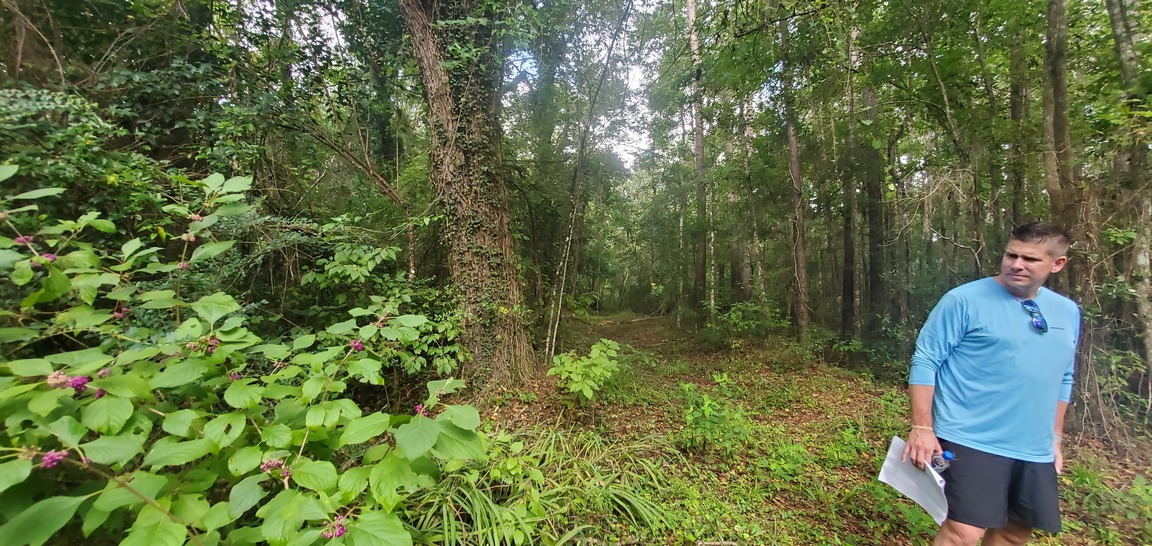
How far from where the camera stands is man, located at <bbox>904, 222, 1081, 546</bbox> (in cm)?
187

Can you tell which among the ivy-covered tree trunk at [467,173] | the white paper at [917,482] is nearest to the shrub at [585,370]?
the ivy-covered tree trunk at [467,173]

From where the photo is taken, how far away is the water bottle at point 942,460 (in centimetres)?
191

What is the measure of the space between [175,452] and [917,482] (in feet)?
9.83

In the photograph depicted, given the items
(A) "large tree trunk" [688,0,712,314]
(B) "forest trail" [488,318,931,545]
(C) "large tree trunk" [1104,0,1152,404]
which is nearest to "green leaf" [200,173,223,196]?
(B) "forest trail" [488,318,931,545]

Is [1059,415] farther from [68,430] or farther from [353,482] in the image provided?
[68,430]

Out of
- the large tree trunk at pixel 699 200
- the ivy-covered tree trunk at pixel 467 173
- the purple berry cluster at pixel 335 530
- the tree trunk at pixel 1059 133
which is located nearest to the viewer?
the purple berry cluster at pixel 335 530

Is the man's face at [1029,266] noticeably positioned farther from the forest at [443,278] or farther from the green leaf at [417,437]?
the green leaf at [417,437]

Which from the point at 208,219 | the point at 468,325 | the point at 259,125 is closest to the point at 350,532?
the point at 208,219

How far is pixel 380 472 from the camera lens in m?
1.13

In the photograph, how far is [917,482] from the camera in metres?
1.96

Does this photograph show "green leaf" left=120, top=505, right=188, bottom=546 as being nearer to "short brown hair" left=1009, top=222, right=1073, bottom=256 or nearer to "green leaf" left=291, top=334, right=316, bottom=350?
"green leaf" left=291, top=334, right=316, bottom=350

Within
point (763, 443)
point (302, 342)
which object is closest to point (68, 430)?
point (302, 342)

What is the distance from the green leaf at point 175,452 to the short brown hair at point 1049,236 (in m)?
3.20

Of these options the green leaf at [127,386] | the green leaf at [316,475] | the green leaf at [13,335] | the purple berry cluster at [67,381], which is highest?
the green leaf at [13,335]
